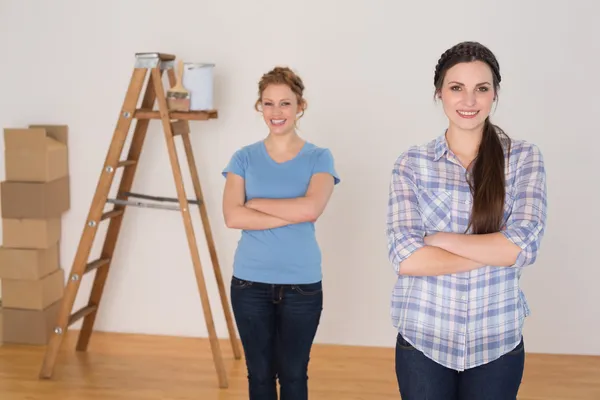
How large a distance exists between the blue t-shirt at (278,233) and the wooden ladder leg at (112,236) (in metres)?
1.32

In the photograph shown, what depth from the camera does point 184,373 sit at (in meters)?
3.86

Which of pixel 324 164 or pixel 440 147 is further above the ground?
pixel 440 147

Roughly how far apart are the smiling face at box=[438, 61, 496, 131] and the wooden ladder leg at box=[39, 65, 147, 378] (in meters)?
2.10

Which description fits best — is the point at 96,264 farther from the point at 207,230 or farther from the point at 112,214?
the point at 207,230

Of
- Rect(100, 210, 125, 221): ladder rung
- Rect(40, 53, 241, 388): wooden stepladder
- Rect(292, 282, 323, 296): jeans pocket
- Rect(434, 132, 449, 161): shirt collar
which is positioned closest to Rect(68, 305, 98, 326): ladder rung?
→ Rect(40, 53, 241, 388): wooden stepladder

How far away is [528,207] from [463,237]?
0.63 feet

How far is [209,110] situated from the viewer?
151 inches

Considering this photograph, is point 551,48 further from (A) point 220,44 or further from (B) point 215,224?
(B) point 215,224

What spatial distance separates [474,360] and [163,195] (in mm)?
2878

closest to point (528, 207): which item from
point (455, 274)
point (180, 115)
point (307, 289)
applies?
point (455, 274)

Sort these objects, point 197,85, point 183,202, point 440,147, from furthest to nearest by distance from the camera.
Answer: point 197,85 → point 183,202 → point 440,147

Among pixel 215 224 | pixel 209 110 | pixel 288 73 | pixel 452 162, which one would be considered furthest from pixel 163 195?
pixel 452 162

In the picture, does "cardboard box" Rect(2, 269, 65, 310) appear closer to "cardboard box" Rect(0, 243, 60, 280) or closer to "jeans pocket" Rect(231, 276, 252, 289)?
"cardboard box" Rect(0, 243, 60, 280)

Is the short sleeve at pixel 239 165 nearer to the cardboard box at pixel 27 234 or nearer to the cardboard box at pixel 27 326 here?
the cardboard box at pixel 27 234
